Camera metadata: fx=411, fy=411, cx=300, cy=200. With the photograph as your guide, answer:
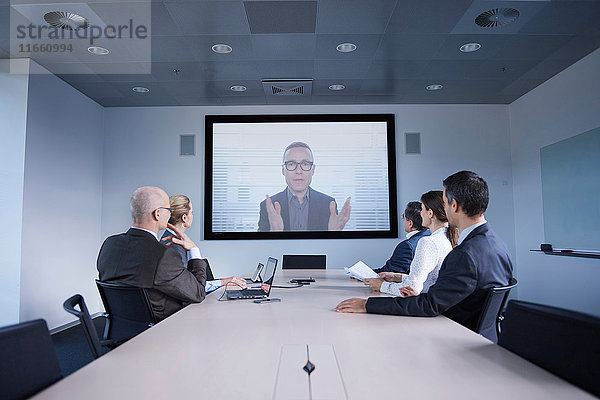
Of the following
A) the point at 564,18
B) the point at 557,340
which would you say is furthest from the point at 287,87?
the point at 557,340

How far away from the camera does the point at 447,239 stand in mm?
2568

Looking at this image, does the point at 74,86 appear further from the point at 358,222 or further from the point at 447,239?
the point at 447,239

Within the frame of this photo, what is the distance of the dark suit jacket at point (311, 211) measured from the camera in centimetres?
625

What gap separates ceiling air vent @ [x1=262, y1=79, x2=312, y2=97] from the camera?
17.3 feet

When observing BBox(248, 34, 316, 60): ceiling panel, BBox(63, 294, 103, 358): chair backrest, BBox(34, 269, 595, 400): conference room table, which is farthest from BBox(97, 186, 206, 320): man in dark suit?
BBox(248, 34, 316, 60): ceiling panel

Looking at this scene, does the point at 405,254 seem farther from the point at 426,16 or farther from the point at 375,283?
the point at 426,16

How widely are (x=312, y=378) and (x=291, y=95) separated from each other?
16.9 ft

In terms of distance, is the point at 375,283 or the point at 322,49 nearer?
the point at 375,283

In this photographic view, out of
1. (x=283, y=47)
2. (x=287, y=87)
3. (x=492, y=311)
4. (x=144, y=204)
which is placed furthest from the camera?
(x=287, y=87)

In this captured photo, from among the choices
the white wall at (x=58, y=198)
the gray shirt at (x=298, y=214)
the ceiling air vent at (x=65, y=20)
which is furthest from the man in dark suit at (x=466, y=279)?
the gray shirt at (x=298, y=214)

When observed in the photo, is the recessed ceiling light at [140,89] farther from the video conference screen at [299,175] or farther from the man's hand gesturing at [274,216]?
the man's hand gesturing at [274,216]

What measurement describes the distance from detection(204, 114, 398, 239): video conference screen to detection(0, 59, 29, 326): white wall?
2.40 m

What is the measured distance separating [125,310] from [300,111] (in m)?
4.65

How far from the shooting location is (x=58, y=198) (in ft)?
16.7
